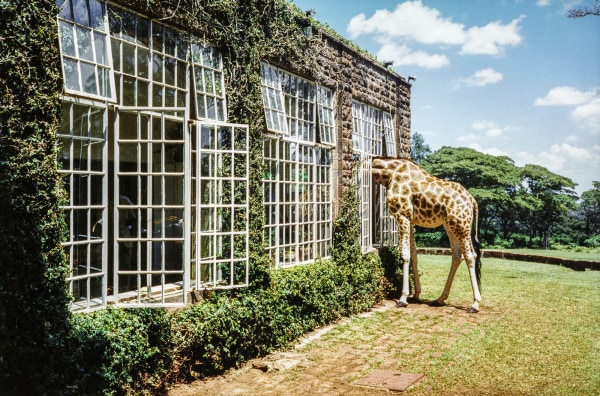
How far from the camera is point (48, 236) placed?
4.84 metres

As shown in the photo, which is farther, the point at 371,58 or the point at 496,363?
the point at 371,58

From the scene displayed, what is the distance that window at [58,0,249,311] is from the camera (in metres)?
5.46

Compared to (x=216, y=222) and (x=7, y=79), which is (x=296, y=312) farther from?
(x=7, y=79)

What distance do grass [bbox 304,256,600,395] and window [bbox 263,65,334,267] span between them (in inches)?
66.6

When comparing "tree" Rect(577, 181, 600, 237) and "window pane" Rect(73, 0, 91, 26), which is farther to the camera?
"tree" Rect(577, 181, 600, 237)

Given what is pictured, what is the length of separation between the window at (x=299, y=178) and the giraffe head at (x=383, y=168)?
133 centimetres

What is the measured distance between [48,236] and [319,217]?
604cm

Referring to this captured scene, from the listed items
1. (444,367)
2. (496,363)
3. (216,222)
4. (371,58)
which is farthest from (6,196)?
(371,58)

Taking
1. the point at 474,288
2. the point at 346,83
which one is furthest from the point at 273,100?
the point at 474,288

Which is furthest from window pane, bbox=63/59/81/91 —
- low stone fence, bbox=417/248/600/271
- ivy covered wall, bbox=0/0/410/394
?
low stone fence, bbox=417/248/600/271

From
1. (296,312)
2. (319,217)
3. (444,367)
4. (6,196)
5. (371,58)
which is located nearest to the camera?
(6,196)

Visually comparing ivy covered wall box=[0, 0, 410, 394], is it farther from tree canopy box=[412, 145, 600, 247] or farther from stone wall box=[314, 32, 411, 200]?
tree canopy box=[412, 145, 600, 247]

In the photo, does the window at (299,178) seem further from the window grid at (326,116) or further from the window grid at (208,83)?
the window grid at (208,83)

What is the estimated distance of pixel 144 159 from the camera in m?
8.32
